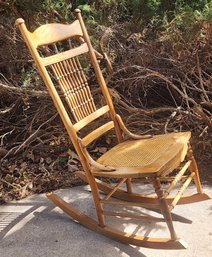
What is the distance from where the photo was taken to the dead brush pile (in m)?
3.12

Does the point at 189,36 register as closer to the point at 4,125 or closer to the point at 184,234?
the point at 184,234

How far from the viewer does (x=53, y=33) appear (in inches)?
97.3

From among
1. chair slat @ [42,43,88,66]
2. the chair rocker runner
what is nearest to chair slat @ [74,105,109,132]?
the chair rocker runner

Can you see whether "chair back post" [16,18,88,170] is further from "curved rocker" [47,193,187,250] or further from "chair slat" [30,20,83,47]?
"curved rocker" [47,193,187,250]

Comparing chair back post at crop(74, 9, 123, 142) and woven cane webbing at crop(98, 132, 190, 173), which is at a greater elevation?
chair back post at crop(74, 9, 123, 142)

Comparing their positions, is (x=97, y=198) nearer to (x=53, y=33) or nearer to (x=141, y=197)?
(x=141, y=197)

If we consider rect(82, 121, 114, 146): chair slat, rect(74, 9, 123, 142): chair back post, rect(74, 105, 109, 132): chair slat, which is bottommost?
rect(82, 121, 114, 146): chair slat

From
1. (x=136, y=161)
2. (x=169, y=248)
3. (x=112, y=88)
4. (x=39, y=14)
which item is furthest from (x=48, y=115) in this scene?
(x=169, y=248)

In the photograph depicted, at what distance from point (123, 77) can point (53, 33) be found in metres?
1.11

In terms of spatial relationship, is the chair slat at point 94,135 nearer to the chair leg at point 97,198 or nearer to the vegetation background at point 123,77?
the chair leg at point 97,198

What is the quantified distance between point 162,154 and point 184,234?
495mm

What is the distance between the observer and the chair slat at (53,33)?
235 cm

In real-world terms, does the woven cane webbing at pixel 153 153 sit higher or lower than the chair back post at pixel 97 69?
lower

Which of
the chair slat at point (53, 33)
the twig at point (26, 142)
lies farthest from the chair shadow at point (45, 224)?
the chair slat at point (53, 33)
